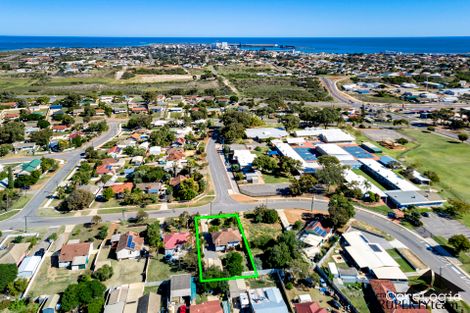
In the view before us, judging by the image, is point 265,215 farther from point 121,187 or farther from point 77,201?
point 77,201

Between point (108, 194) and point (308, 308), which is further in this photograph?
point (108, 194)

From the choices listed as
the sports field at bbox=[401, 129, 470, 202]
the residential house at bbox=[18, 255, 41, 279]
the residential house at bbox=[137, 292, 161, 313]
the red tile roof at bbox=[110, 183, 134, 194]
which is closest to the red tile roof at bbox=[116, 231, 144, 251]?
the residential house at bbox=[137, 292, 161, 313]

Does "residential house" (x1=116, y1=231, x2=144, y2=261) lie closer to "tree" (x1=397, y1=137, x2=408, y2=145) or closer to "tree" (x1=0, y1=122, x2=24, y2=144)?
"tree" (x1=0, y1=122, x2=24, y2=144)

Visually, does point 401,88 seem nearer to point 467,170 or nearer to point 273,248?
point 467,170

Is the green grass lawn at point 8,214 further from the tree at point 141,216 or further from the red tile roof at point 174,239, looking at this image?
the red tile roof at point 174,239

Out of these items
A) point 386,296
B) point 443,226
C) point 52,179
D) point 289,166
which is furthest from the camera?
point 289,166

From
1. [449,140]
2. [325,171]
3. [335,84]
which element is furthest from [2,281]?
[335,84]

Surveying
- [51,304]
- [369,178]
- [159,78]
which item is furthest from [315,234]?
[159,78]
